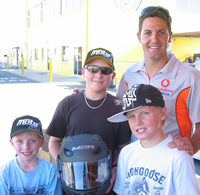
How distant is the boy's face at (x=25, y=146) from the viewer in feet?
6.53

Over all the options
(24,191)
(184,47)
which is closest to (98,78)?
(24,191)

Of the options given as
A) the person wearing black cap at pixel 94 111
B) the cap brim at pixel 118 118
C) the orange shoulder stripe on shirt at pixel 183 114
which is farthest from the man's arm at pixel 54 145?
the orange shoulder stripe on shirt at pixel 183 114

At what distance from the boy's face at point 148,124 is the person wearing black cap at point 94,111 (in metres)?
0.32

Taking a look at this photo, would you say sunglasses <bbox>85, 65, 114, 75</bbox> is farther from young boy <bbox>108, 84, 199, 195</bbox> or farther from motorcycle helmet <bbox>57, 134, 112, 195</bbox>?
motorcycle helmet <bbox>57, 134, 112, 195</bbox>

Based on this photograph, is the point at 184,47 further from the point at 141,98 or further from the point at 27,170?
the point at 27,170

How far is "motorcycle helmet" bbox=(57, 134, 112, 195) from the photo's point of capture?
1642 mm

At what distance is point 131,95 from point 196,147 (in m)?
0.76

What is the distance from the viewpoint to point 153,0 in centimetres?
1584

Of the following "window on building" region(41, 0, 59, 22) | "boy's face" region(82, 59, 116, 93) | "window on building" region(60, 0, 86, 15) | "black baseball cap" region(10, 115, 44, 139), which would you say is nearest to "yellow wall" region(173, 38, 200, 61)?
"window on building" region(60, 0, 86, 15)

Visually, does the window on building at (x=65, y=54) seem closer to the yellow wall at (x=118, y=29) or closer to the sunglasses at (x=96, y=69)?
the yellow wall at (x=118, y=29)

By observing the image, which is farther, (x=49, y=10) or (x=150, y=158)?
(x=49, y=10)

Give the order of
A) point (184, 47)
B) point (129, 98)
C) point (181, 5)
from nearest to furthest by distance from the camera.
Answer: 1. point (129, 98)
2. point (181, 5)
3. point (184, 47)

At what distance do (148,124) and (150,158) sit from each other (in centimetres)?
25

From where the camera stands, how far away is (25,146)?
1988 millimetres
